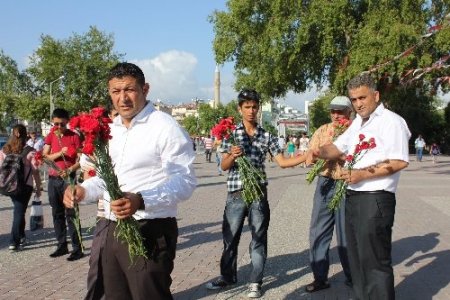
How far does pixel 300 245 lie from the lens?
24.7 ft

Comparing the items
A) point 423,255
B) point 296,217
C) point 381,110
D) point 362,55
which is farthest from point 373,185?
point 362,55

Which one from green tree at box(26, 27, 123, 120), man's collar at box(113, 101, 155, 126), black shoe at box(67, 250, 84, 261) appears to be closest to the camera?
man's collar at box(113, 101, 155, 126)

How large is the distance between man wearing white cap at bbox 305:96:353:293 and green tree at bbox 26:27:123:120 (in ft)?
137

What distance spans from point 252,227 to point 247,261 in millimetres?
1512

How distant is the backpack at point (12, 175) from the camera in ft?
24.7

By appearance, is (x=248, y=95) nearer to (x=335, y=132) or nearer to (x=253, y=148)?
(x=253, y=148)

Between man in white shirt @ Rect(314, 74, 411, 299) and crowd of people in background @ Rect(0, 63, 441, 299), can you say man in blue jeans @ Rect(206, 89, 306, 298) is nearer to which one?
crowd of people in background @ Rect(0, 63, 441, 299)

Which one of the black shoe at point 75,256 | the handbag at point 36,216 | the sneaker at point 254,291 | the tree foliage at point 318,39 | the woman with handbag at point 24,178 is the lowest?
the sneaker at point 254,291

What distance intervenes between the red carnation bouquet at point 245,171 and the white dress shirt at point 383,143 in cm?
122

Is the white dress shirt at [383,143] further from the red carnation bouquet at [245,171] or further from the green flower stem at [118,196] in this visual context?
the green flower stem at [118,196]

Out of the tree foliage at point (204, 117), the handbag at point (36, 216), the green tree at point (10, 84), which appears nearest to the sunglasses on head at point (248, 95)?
the handbag at point (36, 216)

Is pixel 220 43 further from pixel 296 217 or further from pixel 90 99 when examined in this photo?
pixel 90 99

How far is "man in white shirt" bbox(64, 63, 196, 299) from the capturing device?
108 inches

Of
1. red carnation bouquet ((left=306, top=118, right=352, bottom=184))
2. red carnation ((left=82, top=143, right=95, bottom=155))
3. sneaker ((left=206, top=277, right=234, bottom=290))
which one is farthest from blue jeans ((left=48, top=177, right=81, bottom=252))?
red carnation ((left=82, top=143, right=95, bottom=155))
